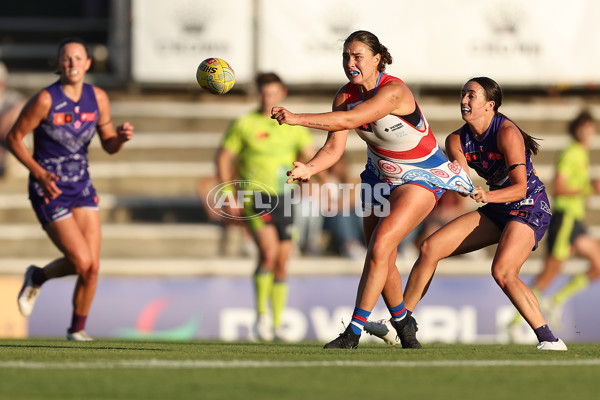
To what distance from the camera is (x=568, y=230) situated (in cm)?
1312

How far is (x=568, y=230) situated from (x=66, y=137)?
22.1 feet

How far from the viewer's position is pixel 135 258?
14.2 metres

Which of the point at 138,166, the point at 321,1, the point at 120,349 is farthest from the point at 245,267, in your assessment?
Result: the point at 120,349

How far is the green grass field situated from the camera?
5.13m

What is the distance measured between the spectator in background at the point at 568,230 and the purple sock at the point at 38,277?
6.19 meters

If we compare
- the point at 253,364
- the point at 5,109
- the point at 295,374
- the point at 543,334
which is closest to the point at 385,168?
the point at 543,334

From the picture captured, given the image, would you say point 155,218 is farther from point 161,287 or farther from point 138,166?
point 161,287

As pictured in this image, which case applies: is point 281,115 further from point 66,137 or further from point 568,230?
point 568,230

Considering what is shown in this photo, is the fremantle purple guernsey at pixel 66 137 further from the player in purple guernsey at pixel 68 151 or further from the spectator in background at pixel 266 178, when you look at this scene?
the spectator in background at pixel 266 178

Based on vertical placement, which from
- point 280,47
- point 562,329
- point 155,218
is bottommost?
point 562,329

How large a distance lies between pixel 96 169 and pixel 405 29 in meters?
4.77

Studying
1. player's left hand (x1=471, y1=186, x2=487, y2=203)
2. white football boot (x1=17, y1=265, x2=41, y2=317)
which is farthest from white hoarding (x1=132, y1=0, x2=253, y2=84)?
player's left hand (x1=471, y1=186, x2=487, y2=203)

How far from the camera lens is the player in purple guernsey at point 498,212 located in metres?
7.38

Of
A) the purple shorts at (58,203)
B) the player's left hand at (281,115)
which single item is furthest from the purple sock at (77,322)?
the player's left hand at (281,115)
